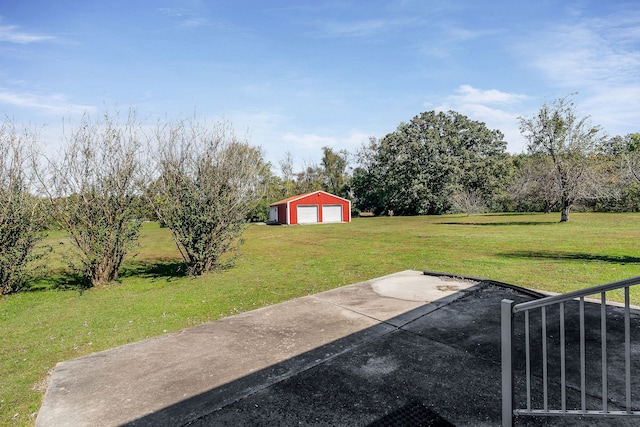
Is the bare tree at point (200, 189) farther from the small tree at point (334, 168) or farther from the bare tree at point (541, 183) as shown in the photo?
the small tree at point (334, 168)

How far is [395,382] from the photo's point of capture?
9.20ft

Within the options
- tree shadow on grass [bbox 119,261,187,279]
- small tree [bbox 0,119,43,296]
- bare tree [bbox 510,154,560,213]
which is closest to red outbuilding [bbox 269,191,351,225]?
bare tree [bbox 510,154,560,213]

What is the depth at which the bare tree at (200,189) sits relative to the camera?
26.1ft

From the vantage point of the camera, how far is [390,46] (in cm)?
1141

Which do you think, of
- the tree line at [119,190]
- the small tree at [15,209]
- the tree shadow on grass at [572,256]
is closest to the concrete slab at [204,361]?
the tree line at [119,190]

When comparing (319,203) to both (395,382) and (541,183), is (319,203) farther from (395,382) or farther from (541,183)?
(395,382)

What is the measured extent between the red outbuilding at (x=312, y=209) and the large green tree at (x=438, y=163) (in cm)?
877

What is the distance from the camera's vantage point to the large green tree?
3603cm

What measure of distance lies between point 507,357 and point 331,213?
3120 cm

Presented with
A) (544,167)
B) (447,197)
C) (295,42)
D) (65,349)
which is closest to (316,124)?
(295,42)

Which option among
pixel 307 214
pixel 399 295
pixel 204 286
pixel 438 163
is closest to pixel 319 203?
pixel 307 214

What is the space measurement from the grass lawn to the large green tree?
2390 cm

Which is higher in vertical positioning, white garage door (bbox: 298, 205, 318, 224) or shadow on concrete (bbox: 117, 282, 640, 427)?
white garage door (bbox: 298, 205, 318, 224)

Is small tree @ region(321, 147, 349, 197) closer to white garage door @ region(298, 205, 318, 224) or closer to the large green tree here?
the large green tree
